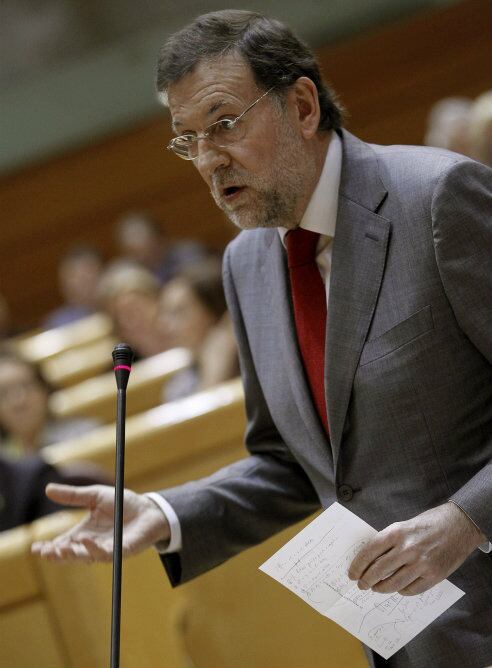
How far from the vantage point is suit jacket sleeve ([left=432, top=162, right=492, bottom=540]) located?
33.6 inches

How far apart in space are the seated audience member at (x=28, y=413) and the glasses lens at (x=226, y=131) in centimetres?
149

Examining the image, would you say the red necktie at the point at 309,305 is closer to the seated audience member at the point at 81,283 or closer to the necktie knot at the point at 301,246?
the necktie knot at the point at 301,246

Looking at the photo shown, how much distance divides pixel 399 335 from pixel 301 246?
15 cm

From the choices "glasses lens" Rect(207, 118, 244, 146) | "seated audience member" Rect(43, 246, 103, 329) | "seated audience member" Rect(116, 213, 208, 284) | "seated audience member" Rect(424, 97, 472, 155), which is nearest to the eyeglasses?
"glasses lens" Rect(207, 118, 244, 146)

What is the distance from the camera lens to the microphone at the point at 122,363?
866 mm

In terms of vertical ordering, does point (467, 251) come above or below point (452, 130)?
below

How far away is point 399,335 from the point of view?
0.89 m

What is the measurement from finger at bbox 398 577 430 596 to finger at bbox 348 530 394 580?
0.03m

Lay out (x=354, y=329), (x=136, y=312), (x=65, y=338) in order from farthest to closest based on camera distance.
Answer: (x=65, y=338), (x=136, y=312), (x=354, y=329)

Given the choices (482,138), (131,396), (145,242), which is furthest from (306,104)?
(145,242)

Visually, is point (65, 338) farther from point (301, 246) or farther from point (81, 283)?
point (301, 246)

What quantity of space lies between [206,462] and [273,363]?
0.59m

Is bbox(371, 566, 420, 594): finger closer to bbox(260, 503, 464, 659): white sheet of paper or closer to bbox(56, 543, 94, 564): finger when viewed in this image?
bbox(260, 503, 464, 659): white sheet of paper

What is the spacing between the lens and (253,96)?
948 mm
